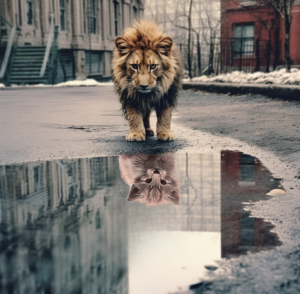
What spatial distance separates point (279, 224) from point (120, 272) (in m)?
1.13

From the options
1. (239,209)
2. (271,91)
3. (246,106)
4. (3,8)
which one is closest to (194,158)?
(239,209)

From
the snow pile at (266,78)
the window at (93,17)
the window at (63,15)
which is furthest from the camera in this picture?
the window at (93,17)

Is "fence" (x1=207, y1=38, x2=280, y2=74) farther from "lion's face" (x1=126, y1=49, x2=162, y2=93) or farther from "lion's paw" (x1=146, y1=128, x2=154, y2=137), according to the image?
"lion's face" (x1=126, y1=49, x2=162, y2=93)

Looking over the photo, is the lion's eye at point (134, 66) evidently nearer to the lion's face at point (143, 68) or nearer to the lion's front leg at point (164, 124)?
the lion's face at point (143, 68)

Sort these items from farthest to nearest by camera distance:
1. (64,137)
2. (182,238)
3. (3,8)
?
(3,8) < (64,137) < (182,238)

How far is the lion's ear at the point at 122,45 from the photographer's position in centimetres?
566

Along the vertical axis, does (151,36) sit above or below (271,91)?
above

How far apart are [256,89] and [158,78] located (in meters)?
7.40

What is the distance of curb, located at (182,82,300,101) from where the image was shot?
10906 mm

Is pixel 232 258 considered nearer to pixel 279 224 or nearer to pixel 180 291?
pixel 180 291

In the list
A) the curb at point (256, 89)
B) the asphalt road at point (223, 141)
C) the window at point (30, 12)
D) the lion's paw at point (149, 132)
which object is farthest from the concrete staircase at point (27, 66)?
the lion's paw at point (149, 132)

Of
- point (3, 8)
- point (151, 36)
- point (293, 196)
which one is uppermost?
A: point (3, 8)

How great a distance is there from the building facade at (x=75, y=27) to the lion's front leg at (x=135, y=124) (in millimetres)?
19408

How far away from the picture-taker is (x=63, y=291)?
211cm
